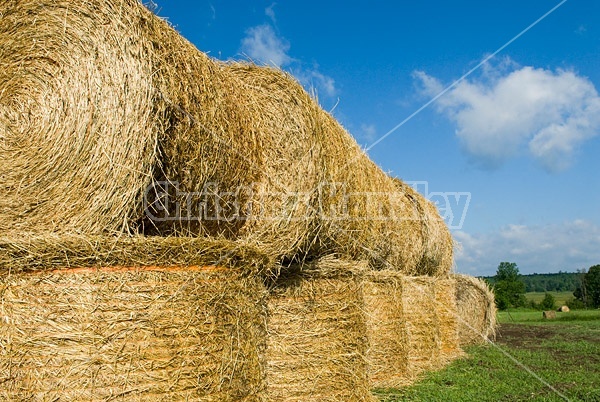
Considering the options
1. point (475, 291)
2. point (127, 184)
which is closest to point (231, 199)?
point (127, 184)

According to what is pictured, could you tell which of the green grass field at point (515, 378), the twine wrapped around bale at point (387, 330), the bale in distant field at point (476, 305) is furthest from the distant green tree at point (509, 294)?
the twine wrapped around bale at point (387, 330)

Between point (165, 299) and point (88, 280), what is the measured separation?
1.37 ft

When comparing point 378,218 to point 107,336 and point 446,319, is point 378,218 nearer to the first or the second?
point 107,336

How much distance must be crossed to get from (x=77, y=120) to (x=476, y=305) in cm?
1303

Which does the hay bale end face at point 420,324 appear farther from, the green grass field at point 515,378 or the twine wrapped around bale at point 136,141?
the twine wrapped around bale at point 136,141

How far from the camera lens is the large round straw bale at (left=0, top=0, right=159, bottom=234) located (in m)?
3.36

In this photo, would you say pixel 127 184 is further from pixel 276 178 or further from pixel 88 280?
pixel 276 178

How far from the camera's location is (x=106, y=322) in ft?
9.74

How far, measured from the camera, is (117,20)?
3549mm

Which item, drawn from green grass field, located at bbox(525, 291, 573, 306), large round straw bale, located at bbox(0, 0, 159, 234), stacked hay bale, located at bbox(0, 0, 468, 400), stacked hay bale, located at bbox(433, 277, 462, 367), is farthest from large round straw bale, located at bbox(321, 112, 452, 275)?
green grass field, located at bbox(525, 291, 573, 306)

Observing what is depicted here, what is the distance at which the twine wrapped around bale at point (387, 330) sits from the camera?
6.98m

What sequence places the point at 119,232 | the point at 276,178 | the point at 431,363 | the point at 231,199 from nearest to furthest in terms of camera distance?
the point at 119,232 → the point at 231,199 → the point at 276,178 → the point at 431,363

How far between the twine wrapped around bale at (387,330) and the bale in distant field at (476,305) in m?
7.05

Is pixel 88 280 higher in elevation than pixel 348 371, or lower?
higher
